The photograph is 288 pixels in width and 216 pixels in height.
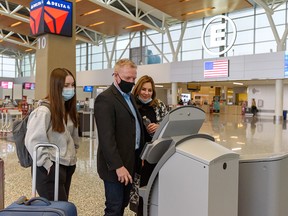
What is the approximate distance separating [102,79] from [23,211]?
2665 centimetres

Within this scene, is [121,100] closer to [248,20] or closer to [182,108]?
[182,108]

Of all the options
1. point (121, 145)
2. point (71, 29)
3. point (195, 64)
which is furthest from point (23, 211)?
point (195, 64)

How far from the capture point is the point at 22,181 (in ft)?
14.1

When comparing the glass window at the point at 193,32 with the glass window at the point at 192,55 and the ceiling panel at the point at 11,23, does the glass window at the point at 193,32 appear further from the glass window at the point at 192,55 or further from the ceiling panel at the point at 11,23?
the ceiling panel at the point at 11,23

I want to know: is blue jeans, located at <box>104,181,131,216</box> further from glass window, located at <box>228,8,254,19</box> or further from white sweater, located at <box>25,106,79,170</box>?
glass window, located at <box>228,8,254,19</box>

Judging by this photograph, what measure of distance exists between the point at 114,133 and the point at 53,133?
45 centimetres

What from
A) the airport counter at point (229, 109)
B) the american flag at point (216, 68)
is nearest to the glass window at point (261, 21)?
the american flag at point (216, 68)

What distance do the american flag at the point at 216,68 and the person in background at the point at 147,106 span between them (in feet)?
56.7

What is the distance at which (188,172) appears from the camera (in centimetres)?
150

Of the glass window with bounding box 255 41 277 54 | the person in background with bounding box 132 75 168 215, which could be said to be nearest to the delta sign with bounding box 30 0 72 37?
the person in background with bounding box 132 75 168 215

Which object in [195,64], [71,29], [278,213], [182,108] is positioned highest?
[195,64]

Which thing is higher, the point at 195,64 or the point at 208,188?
the point at 195,64

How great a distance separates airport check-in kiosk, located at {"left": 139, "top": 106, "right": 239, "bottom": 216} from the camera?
1443mm

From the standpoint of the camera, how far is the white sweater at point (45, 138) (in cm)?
196
